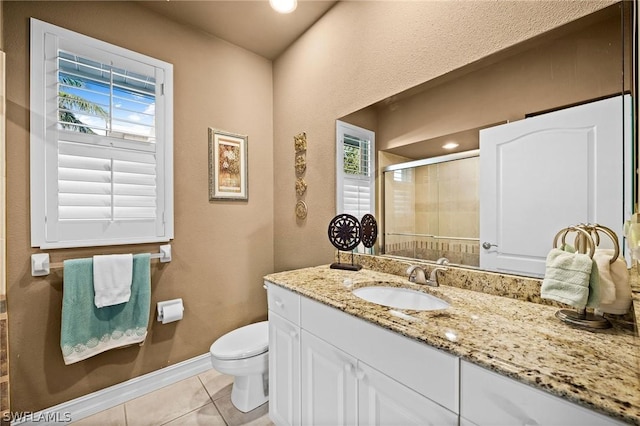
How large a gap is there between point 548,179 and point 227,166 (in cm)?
203

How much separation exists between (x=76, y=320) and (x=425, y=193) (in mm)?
2115

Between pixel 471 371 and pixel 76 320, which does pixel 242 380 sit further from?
pixel 471 371

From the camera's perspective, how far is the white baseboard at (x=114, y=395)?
58.0 inches

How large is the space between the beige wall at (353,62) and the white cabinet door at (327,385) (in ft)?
2.66

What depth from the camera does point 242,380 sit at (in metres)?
1.65

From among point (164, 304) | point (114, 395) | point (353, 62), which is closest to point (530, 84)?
point (353, 62)

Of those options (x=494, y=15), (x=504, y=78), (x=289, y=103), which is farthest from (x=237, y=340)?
(x=494, y=15)

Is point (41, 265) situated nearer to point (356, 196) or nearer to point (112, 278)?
point (112, 278)

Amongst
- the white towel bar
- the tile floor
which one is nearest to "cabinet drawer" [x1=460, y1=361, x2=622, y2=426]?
the tile floor

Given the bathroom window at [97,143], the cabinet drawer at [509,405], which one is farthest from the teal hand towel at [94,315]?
the cabinet drawer at [509,405]

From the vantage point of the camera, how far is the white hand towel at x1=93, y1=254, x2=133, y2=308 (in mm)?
1563

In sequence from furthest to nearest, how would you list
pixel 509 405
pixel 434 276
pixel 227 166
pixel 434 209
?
pixel 227 166
pixel 434 209
pixel 434 276
pixel 509 405

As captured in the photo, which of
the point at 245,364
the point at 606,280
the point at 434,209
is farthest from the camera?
the point at 245,364

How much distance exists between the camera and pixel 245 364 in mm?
1533
